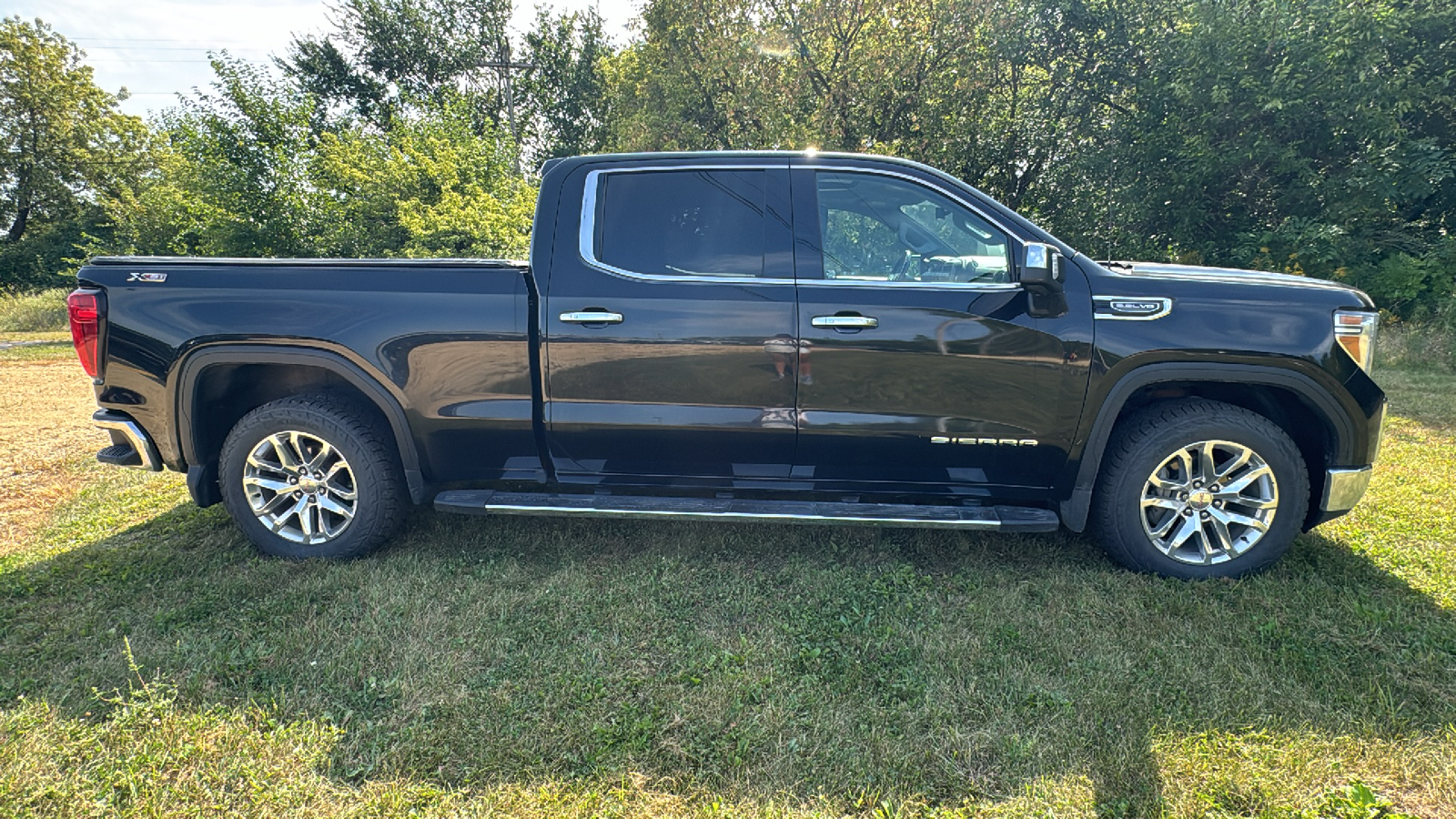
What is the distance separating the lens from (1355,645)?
8.50 feet

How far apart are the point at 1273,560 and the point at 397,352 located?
410 centimetres

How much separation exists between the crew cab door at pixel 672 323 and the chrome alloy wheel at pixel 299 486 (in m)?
1.11

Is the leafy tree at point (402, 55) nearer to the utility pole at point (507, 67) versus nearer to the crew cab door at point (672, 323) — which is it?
the utility pole at point (507, 67)

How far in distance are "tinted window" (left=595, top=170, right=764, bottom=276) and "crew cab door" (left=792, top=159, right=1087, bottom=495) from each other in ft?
0.77

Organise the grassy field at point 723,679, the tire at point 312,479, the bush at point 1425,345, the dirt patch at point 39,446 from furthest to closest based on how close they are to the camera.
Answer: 1. the bush at point 1425,345
2. the dirt patch at point 39,446
3. the tire at point 312,479
4. the grassy field at point 723,679

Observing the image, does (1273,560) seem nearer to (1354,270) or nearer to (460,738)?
(460,738)

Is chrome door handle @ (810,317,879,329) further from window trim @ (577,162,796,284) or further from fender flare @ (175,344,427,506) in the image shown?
fender flare @ (175,344,427,506)

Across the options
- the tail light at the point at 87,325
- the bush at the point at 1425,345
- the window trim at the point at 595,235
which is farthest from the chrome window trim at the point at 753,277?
the bush at the point at 1425,345

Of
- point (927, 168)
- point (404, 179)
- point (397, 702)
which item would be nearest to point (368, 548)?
point (397, 702)

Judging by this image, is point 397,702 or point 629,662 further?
point 629,662

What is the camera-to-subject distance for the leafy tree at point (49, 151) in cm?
2822

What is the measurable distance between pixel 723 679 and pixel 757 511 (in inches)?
32.6

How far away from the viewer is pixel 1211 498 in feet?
10.0

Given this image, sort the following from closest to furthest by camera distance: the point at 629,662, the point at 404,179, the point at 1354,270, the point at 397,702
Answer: the point at 397,702, the point at 629,662, the point at 1354,270, the point at 404,179
